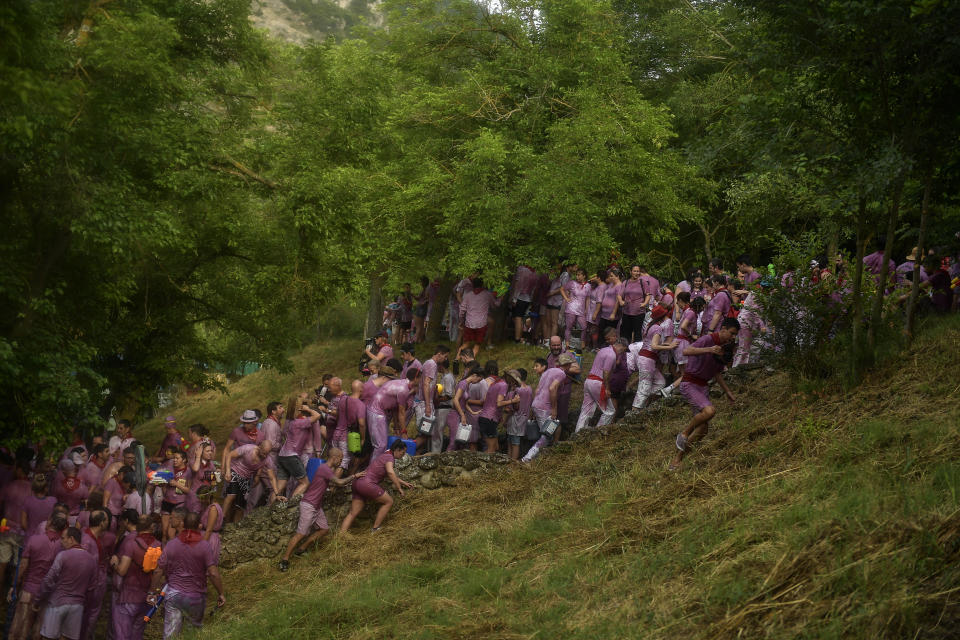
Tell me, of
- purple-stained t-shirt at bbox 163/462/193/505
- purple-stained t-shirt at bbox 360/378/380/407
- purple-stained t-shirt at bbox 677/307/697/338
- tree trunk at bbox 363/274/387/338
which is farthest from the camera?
tree trunk at bbox 363/274/387/338

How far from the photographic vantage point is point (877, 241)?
21.9 meters

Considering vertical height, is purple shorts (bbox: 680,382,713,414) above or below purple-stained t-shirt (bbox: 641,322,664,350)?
below

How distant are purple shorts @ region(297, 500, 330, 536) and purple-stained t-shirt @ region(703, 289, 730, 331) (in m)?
6.49

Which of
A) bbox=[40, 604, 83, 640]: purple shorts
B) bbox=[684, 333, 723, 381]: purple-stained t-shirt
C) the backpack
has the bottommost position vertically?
bbox=[40, 604, 83, 640]: purple shorts

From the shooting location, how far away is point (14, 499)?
1285 centimetres

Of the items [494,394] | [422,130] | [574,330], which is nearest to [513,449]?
[494,394]

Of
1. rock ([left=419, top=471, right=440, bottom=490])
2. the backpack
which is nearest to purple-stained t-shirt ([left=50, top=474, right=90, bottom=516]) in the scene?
the backpack

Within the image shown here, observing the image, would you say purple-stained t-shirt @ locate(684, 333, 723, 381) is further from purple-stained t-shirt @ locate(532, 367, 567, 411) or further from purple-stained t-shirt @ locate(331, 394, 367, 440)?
purple-stained t-shirt @ locate(331, 394, 367, 440)

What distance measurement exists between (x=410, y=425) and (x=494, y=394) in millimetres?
4997

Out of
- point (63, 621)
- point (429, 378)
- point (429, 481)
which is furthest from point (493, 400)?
point (63, 621)

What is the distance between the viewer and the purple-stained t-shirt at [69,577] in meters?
10.6

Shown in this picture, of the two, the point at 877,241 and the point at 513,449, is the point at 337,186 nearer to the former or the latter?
the point at 513,449

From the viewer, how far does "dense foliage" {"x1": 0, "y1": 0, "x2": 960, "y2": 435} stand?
423 inches

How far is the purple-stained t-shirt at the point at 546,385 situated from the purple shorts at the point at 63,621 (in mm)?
7103
